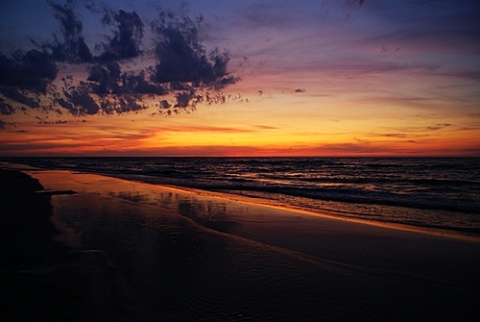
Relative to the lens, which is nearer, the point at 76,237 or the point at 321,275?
the point at 321,275

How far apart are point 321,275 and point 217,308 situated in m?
2.24

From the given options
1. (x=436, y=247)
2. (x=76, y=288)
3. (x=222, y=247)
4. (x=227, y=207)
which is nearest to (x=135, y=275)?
(x=76, y=288)

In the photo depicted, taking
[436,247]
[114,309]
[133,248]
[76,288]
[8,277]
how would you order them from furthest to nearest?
[436,247] < [133,248] < [8,277] < [76,288] < [114,309]

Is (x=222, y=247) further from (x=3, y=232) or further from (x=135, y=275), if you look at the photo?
(x=3, y=232)

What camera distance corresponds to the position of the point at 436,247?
8.06 meters

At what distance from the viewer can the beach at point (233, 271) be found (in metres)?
4.49

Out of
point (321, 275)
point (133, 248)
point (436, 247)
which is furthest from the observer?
point (436, 247)

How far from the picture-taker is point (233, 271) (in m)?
6.00

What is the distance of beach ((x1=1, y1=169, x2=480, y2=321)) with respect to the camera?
4488 mm

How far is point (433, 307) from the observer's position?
185 inches

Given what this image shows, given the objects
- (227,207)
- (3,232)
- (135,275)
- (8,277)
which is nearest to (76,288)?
(135,275)

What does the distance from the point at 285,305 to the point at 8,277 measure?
4517 mm

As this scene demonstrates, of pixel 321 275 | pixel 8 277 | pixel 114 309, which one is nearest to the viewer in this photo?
pixel 114 309

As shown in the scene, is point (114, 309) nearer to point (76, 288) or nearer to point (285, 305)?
point (76, 288)
